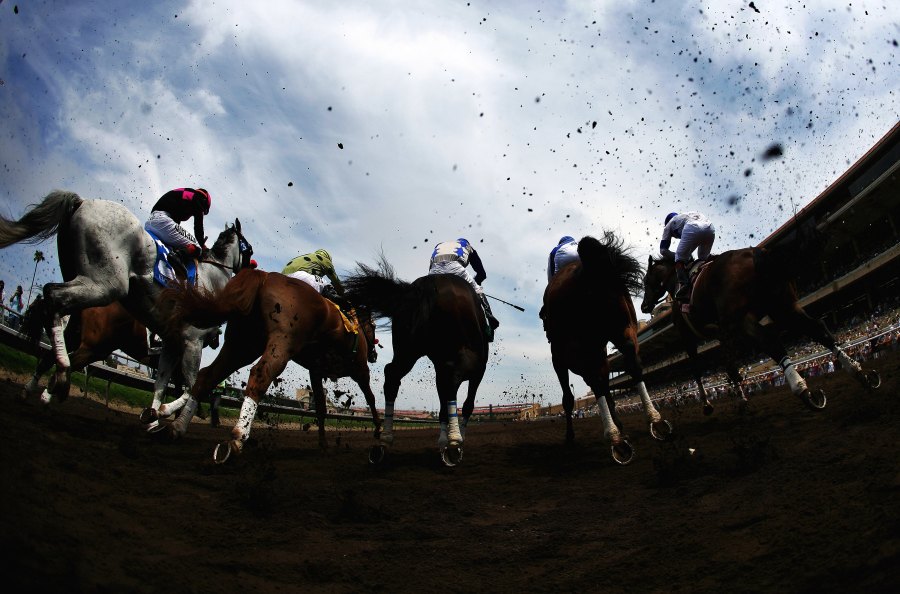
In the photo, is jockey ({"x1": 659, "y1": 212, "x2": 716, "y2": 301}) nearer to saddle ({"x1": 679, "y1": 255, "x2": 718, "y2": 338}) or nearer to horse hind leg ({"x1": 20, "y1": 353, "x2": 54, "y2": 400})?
saddle ({"x1": 679, "y1": 255, "x2": 718, "y2": 338})

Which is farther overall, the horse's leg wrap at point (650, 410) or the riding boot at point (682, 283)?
the riding boot at point (682, 283)

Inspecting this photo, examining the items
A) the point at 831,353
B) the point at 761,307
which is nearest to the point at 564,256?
the point at 761,307

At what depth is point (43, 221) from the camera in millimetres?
5766

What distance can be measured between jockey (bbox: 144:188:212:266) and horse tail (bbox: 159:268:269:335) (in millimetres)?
1635

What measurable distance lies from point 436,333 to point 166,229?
3.75 m

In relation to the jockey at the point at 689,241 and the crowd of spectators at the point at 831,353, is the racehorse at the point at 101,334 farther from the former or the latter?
the crowd of spectators at the point at 831,353

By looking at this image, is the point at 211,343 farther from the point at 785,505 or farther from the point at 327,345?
the point at 785,505

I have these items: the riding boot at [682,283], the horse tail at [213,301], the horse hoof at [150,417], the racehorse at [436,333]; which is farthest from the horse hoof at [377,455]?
the riding boot at [682,283]

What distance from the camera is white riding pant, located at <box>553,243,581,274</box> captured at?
738 centimetres

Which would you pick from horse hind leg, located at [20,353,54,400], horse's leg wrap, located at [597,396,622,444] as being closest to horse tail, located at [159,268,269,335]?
horse hind leg, located at [20,353,54,400]

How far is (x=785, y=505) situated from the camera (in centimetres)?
299

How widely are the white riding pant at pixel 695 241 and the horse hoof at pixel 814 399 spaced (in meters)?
2.79

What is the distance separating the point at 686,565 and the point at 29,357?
48.1 feet

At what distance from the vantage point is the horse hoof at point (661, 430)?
17.6 feet
